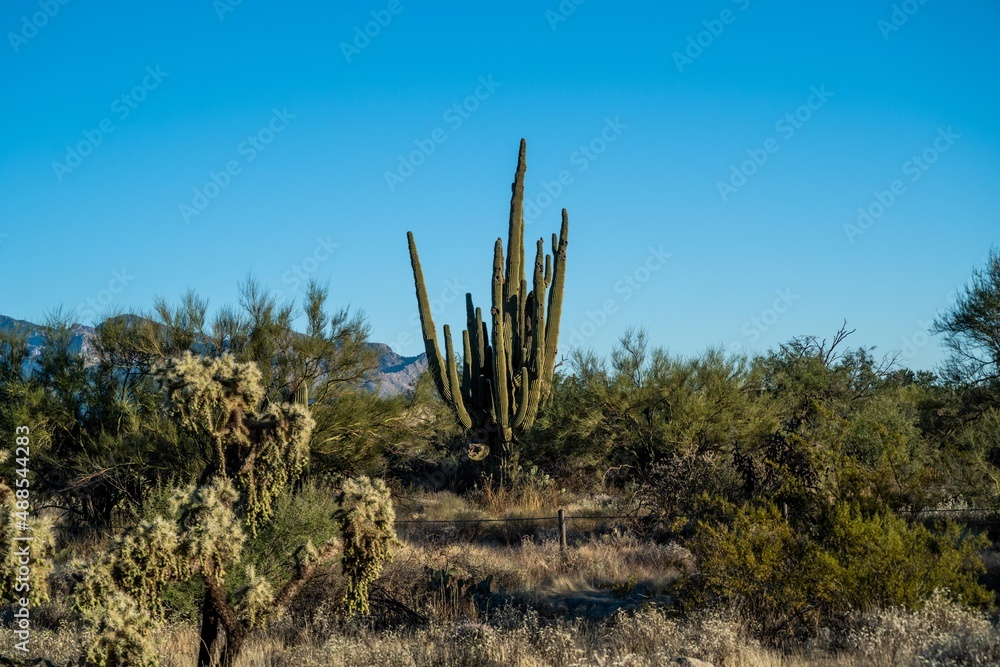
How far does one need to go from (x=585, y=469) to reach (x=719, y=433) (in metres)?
3.42

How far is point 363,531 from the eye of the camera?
240 inches

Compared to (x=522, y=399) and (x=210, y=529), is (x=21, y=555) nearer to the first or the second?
(x=210, y=529)

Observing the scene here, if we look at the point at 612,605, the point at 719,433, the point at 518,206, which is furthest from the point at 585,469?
the point at 612,605

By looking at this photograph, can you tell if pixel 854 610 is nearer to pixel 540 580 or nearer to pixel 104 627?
pixel 540 580

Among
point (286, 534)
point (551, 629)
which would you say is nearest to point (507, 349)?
point (286, 534)

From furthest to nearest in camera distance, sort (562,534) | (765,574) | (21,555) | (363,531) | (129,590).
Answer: (562,534), (765,574), (363,531), (129,590), (21,555)

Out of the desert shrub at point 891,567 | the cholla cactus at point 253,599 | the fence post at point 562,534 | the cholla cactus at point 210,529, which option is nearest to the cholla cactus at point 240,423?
the cholla cactus at point 210,529

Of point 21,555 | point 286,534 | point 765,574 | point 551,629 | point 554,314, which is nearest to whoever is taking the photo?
point 21,555

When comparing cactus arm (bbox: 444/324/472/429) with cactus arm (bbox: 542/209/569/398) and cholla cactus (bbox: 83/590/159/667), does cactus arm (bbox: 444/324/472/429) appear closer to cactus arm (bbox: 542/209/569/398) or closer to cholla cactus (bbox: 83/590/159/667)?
cactus arm (bbox: 542/209/569/398)

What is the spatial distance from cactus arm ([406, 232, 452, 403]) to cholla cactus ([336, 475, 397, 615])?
1225cm

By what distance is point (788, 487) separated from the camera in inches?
360

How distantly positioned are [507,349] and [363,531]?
12.7 metres

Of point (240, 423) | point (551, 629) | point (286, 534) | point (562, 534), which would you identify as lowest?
point (551, 629)

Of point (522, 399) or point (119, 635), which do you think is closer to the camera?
point (119, 635)
